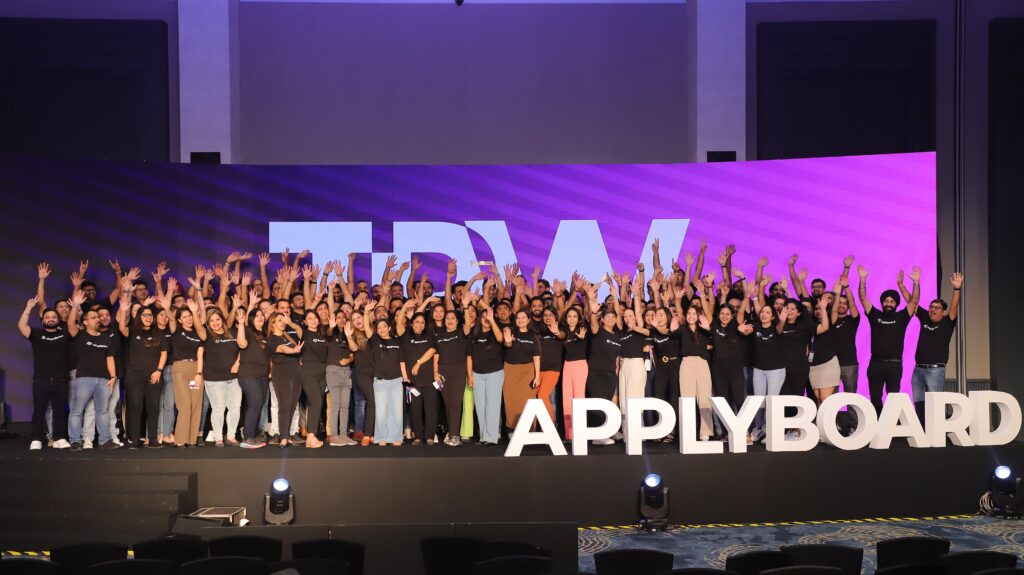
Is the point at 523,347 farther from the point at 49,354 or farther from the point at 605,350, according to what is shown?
the point at 49,354

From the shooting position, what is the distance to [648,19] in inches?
517

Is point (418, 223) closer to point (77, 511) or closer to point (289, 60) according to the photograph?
point (289, 60)

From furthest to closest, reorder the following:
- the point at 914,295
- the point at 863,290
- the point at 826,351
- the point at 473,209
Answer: the point at 473,209 < the point at 863,290 < the point at 914,295 < the point at 826,351

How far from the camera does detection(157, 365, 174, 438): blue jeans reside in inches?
372

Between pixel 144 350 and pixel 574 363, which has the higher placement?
pixel 144 350

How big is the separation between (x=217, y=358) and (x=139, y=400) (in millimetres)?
902

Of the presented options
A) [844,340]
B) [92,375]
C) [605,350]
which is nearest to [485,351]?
[605,350]

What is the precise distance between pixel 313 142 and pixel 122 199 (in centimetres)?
280

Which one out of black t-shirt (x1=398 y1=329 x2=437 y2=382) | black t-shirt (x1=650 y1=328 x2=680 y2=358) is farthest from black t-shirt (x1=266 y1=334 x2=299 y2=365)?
black t-shirt (x1=650 y1=328 x2=680 y2=358)

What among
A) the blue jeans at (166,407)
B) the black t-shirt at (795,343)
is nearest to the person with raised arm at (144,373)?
the blue jeans at (166,407)

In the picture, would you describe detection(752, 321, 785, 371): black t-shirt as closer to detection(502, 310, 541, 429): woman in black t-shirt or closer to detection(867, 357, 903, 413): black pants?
detection(867, 357, 903, 413): black pants

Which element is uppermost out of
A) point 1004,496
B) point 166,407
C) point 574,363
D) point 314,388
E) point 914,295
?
point 914,295

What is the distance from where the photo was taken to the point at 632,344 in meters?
9.38

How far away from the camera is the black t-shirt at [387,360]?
9.29m
